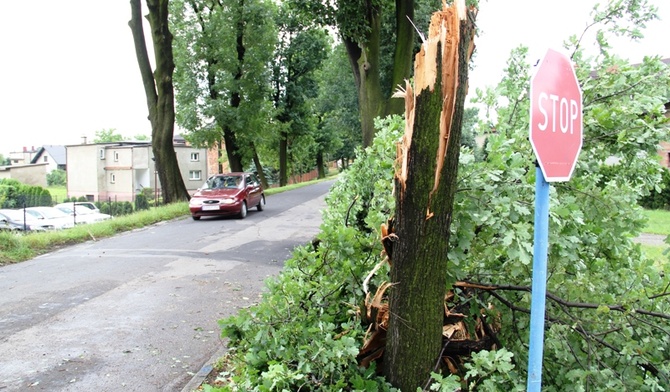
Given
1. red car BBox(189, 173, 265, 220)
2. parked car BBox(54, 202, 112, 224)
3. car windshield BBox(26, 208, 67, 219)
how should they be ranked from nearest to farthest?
1. red car BBox(189, 173, 265, 220)
2. parked car BBox(54, 202, 112, 224)
3. car windshield BBox(26, 208, 67, 219)

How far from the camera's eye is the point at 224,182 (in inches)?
751

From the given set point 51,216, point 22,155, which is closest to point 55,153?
point 22,155

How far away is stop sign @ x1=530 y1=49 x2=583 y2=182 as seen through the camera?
195 centimetres

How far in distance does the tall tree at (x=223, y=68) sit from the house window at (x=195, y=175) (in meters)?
35.3

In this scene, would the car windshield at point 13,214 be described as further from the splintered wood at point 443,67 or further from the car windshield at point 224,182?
the splintered wood at point 443,67

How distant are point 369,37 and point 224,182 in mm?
8254

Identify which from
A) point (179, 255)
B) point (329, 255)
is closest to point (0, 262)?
point (179, 255)

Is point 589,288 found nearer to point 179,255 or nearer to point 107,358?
point 107,358

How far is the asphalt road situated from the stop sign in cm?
384

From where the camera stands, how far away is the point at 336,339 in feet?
9.66

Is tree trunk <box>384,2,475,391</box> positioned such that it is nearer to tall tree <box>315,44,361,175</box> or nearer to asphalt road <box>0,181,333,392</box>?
asphalt road <box>0,181,333,392</box>

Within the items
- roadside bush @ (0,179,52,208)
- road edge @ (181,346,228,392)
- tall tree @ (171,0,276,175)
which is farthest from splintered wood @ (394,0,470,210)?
roadside bush @ (0,179,52,208)

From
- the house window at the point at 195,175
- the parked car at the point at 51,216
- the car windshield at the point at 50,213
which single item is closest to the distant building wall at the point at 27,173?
the house window at the point at 195,175

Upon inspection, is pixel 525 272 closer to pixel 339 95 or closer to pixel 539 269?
pixel 539 269
